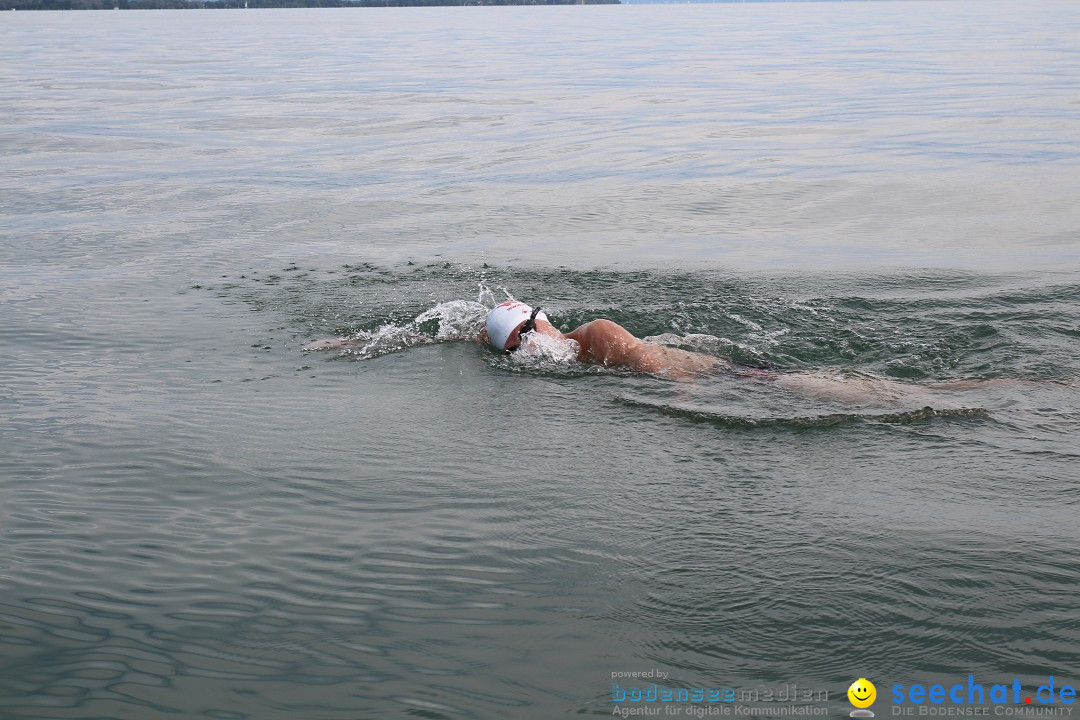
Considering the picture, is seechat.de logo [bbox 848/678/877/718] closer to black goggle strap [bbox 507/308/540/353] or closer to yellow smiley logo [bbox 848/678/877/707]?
yellow smiley logo [bbox 848/678/877/707]

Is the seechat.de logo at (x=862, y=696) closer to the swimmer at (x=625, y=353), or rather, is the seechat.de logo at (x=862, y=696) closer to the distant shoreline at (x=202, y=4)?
the swimmer at (x=625, y=353)

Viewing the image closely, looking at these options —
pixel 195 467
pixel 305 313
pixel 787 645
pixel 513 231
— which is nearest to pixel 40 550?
pixel 195 467

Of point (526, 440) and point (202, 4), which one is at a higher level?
point (202, 4)

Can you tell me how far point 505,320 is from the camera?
31.0 ft

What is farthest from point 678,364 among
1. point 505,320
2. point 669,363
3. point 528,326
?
point 505,320

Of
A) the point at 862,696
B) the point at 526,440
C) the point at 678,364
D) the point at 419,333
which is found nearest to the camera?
the point at 862,696

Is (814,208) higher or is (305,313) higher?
(814,208)

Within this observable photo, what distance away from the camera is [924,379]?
28.0 ft

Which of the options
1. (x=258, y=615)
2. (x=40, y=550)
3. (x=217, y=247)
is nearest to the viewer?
(x=258, y=615)

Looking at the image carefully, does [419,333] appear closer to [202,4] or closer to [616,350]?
[616,350]

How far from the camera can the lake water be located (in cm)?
494

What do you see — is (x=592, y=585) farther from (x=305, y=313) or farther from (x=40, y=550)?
(x=305, y=313)

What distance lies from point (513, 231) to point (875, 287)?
5.63m

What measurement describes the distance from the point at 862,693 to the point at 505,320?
5510 mm
